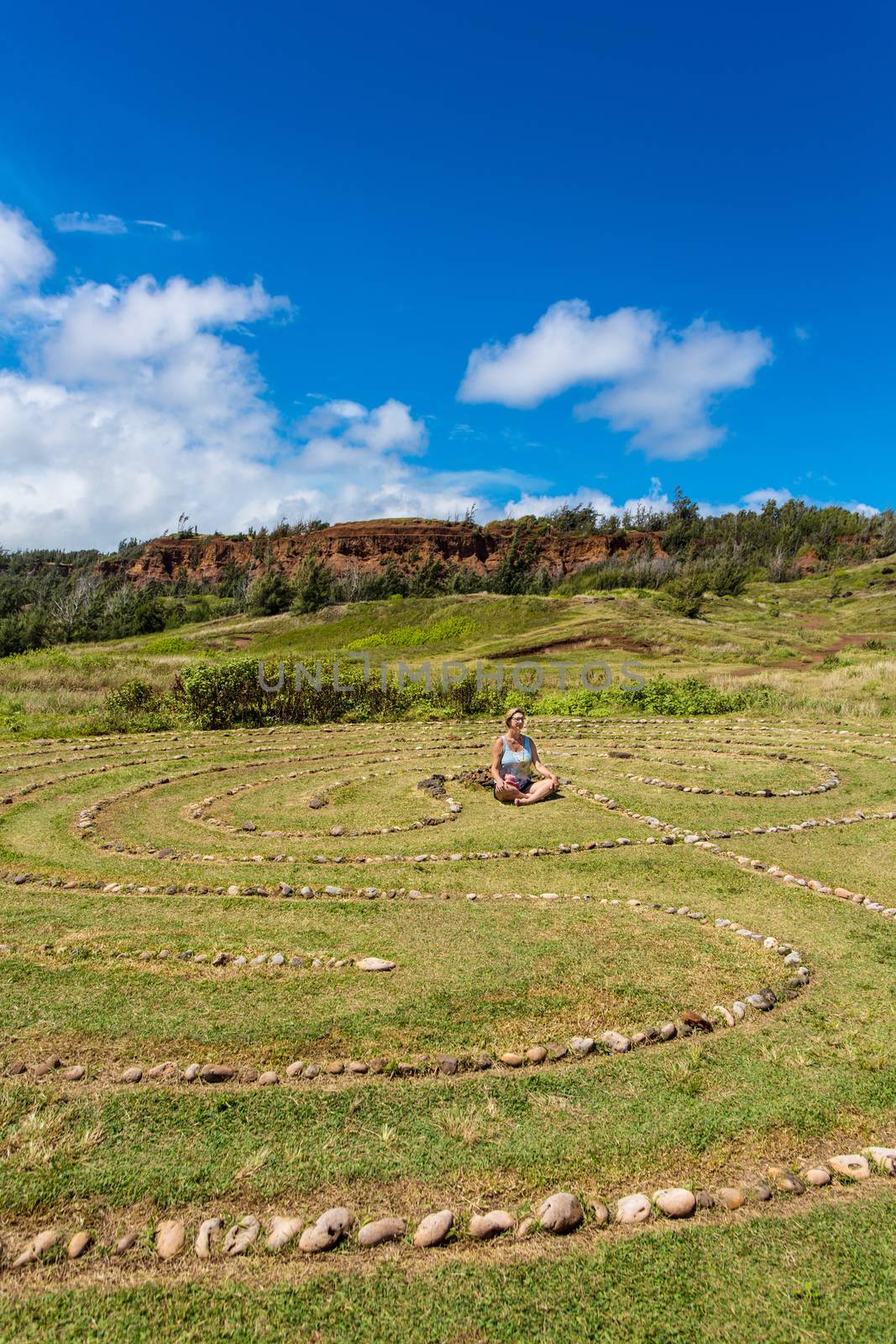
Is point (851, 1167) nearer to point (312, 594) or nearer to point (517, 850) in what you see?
point (517, 850)

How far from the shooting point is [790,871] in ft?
27.5

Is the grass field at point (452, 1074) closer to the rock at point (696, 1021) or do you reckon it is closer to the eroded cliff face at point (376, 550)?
the rock at point (696, 1021)

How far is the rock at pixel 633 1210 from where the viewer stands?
Answer: 345 cm

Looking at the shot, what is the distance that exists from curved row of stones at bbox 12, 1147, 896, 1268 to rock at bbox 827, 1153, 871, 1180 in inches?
16.2

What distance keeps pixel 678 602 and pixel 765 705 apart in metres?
38.6

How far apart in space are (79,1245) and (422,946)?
11.1ft

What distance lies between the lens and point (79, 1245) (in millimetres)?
3256

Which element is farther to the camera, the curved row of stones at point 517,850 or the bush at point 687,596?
the bush at point 687,596

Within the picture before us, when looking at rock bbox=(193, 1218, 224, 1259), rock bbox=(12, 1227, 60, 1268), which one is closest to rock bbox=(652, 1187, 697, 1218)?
rock bbox=(193, 1218, 224, 1259)

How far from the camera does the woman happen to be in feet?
38.8

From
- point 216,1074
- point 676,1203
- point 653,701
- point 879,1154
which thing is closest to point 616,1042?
point 676,1203

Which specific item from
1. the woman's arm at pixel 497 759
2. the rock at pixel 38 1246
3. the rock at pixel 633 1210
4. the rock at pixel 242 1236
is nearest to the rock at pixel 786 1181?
the rock at pixel 633 1210

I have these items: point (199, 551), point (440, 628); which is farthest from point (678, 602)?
point (199, 551)

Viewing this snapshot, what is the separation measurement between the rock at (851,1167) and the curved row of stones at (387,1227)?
0.41m
